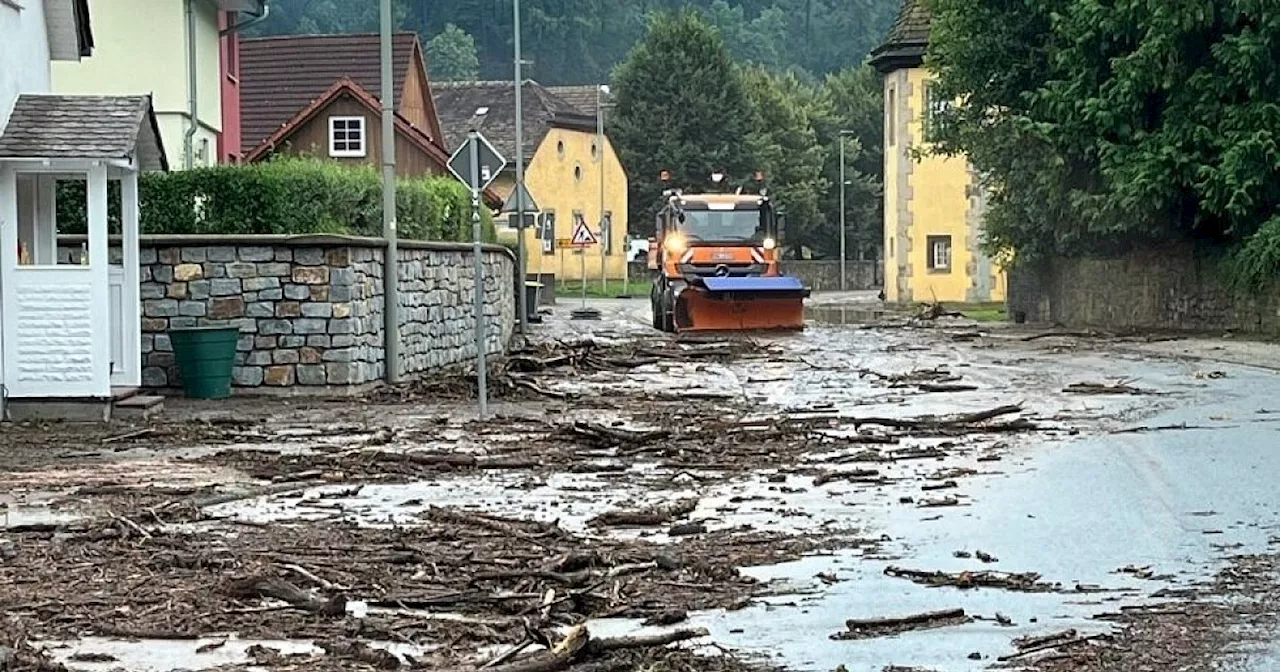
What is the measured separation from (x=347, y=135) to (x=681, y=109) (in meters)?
40.6

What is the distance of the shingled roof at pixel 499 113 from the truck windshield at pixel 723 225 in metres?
49.3

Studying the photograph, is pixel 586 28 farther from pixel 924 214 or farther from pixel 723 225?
pixel 723 225

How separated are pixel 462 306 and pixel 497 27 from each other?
355 feet

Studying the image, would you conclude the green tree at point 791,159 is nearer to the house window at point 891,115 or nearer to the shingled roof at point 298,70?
the house window at point 891,115

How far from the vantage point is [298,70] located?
64.1m

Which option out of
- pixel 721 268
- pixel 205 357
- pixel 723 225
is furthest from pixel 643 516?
pixel 723 225

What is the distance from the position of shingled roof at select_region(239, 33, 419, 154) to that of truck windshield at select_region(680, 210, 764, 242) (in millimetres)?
19701

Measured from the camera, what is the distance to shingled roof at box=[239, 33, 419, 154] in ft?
203

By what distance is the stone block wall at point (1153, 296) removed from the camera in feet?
127

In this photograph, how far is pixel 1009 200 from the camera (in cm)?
4519

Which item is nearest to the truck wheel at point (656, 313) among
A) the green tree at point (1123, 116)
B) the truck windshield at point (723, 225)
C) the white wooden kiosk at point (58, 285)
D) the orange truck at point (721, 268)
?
the orange truck at point (721, 268)

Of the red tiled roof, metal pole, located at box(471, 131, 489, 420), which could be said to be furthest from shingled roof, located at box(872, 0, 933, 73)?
metal pole, located at box(471, 131, 489, 420)

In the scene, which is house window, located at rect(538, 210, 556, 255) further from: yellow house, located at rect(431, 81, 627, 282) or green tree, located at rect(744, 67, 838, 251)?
Result: green tree, located at rect(744, 67, 838, 251)

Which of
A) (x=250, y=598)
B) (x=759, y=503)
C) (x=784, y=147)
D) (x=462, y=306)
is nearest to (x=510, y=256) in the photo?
(x=462, y=306)
